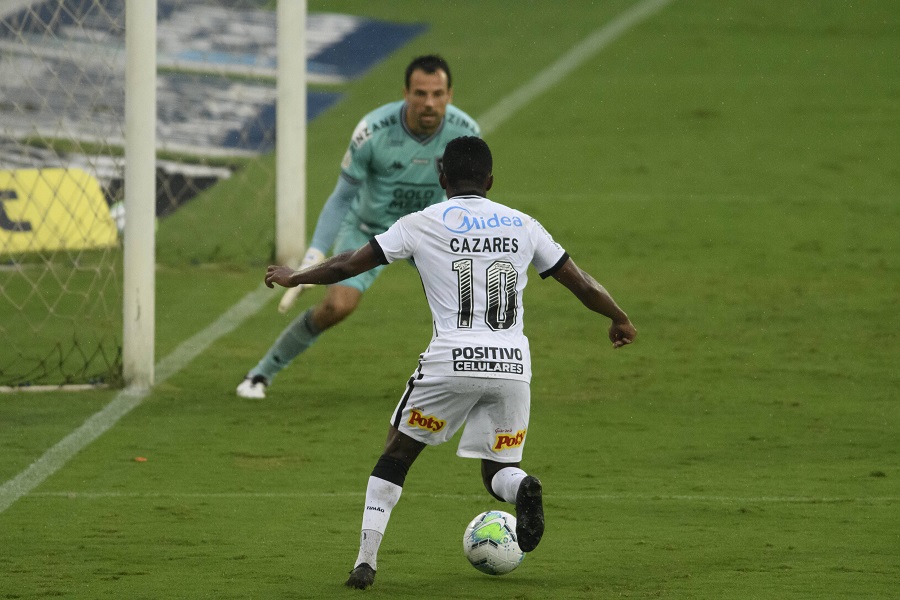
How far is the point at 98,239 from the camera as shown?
10.6 m

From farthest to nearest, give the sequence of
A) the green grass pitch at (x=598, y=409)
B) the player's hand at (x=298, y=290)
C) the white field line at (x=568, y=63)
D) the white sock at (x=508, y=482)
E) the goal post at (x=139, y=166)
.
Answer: the white field line at (x=568, y=63) → the goal post at (x=139, y=166) → the player's hand at (x=298, y=290) → the green grass pitch at (x=598, y=409) → the white sock at (x=508, y=482)

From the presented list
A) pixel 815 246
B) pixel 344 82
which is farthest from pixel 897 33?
pixel 815 246

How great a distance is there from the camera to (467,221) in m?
5.73

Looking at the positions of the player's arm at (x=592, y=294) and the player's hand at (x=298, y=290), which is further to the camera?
the player's hand at (x=298, y=290)

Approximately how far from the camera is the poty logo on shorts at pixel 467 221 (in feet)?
18.8

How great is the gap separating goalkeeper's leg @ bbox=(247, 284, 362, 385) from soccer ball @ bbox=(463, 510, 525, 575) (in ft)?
9.43

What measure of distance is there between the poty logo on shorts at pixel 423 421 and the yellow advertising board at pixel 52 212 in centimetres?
490

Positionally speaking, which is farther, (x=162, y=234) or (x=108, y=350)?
(x=162, y=234)

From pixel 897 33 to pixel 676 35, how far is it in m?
3.17

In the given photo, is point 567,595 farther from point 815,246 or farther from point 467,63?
point 467,63

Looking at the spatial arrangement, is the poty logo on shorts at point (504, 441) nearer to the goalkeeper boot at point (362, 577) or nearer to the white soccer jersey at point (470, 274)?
the white soccer jersey at point (470, 274)

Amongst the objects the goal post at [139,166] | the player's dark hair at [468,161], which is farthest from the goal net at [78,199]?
the player's dark hair at [468,161]

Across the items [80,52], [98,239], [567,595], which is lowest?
[567,595]

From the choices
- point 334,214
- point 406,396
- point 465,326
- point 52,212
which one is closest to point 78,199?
point 52,212
